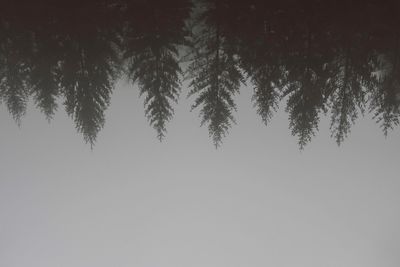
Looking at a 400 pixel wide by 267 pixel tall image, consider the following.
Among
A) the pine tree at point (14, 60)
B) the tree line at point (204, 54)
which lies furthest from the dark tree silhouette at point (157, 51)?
the pine tree at point (14, 60)

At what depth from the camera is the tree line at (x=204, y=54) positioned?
1.61 m

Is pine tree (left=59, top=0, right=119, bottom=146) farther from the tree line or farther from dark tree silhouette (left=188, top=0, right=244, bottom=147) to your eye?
dark tree silhouette (left=188, top=0, right=244, bottom=147)

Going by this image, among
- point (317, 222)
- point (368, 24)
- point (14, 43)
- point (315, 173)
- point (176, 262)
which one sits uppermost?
point (368, 24)

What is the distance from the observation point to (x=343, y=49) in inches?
64.6

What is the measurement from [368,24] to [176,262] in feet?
3.09

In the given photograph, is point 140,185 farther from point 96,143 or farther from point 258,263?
point 258,263

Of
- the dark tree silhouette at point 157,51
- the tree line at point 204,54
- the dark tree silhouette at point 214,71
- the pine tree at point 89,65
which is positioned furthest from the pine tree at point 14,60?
the dark tree silhouette at point 214,71

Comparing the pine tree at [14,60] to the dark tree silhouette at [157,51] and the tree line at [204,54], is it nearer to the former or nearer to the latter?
the tree line at [204,54]

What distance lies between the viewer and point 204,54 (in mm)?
1628

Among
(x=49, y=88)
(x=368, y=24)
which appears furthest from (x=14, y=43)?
(x=368, y=24)

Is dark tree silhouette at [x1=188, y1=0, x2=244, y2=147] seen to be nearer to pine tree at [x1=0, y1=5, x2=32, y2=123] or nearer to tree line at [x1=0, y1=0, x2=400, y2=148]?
tree line at [x1=0, y1=0, x2=400, y2=148]

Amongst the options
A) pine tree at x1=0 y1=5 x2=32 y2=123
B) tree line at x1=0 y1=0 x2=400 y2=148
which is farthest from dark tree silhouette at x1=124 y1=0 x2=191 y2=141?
pine tree at x1=0 y1=5 x2=32 y2=123

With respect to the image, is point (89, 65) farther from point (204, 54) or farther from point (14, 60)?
point (204, 54)

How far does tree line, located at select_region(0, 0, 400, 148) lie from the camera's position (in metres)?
1.61
